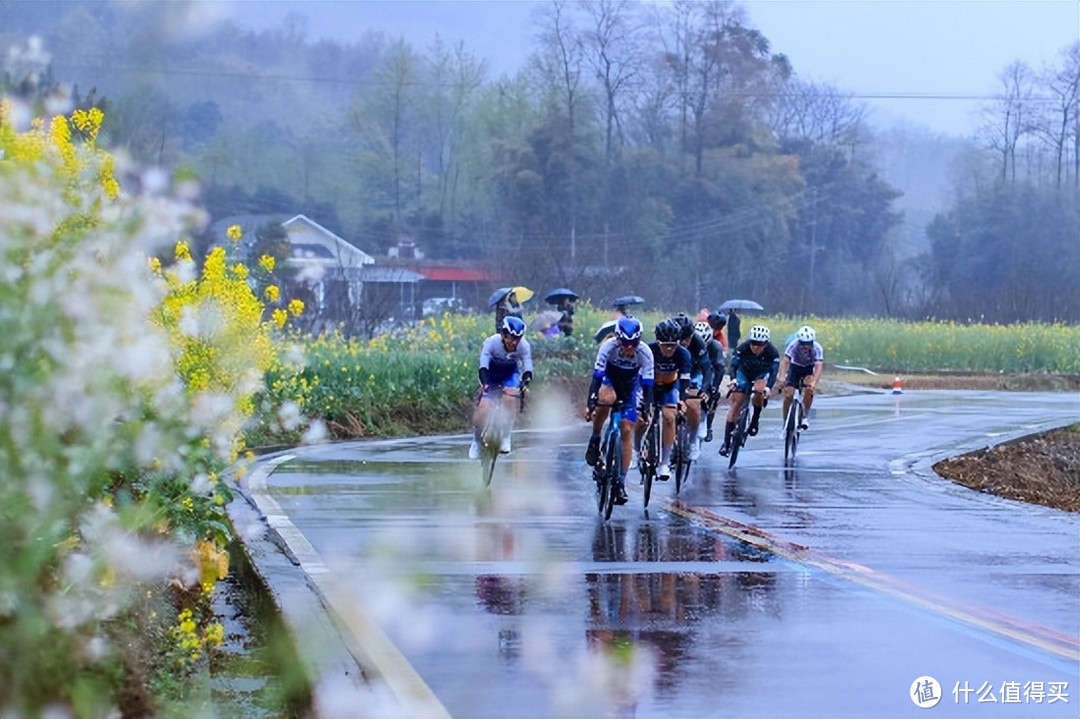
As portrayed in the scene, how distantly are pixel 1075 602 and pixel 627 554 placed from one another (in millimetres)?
3152

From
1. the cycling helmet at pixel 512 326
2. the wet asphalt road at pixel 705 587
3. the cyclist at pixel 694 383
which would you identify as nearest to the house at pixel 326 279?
the cyclist at pixel 694 383

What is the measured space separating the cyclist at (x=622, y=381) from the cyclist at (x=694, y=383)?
8.86ft

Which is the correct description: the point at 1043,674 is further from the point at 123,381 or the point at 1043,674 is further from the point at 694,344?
the point at 694,344

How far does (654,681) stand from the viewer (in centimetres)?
812

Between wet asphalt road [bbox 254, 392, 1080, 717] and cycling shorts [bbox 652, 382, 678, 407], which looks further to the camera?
cycling shorts [bbox 652, 382, 678, 407]

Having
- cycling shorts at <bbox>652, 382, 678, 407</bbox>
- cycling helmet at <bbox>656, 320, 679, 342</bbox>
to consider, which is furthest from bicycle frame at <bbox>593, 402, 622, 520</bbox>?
cycling helmet at <bbox>656, 320, 679, 342</bbox>

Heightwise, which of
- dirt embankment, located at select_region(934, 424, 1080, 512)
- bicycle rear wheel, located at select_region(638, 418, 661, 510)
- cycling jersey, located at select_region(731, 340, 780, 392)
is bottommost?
dirt embankment, located at select_region(934, 424, 1080, 512)

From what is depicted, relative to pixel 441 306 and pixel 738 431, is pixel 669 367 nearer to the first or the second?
pixel 738 431

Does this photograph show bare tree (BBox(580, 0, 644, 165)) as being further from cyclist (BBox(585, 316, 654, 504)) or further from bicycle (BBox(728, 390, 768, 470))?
cyclist (BBox(585, 316, 654, 504))

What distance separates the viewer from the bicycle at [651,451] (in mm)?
15938

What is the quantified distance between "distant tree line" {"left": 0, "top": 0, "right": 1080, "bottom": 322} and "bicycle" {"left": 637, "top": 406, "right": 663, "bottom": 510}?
14.7m

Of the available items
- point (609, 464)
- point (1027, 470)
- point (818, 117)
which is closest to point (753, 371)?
point (1027, 470)

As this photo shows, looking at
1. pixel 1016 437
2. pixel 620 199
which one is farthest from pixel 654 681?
pixel 620 199

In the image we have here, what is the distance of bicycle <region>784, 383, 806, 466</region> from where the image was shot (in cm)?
2091
